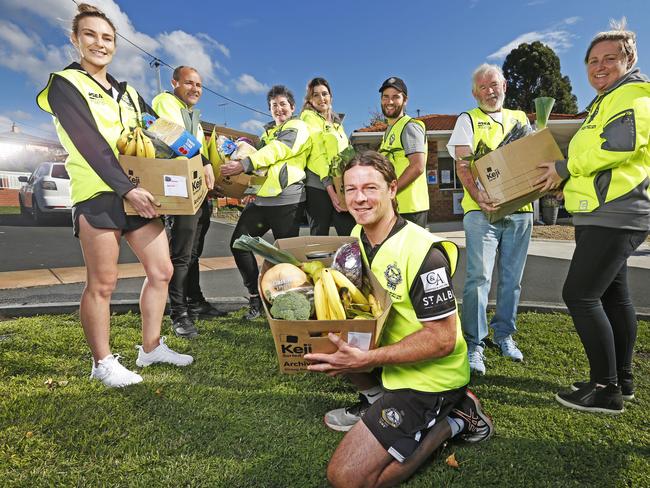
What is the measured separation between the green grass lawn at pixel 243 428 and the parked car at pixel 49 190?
11.3 meters

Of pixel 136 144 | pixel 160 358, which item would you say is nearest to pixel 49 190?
pixel 160 358

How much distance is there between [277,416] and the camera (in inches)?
89.4

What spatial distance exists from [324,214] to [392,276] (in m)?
2.30

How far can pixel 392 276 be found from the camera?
1791mm

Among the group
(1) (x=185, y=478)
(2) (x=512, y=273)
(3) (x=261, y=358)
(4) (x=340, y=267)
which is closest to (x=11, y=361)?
(3) (x=261, y=358)

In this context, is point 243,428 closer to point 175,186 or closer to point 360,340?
point 360,340

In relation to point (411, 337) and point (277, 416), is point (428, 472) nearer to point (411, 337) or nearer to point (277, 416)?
point (411, 337)

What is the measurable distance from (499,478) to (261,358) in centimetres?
180

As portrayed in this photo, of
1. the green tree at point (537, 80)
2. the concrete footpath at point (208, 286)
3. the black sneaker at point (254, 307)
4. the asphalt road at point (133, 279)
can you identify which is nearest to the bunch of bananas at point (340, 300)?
the black sneaker at point (254, 307)

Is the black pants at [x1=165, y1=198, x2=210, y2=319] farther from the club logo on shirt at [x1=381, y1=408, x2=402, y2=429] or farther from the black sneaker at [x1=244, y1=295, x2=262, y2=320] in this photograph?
the club logo on shirt at [x1=381, y1=408, x2=402, y2=429]

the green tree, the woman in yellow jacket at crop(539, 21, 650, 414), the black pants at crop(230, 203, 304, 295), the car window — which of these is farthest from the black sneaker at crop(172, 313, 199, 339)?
the green tree

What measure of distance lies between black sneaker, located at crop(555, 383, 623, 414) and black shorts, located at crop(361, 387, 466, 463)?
3.38 ft

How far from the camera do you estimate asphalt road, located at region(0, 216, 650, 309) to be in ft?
16.6

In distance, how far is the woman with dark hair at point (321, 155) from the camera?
3922 mm
